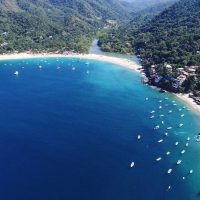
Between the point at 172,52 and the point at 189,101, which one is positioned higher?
the point at 172,52

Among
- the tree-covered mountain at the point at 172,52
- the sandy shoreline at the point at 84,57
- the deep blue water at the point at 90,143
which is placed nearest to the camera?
the deep blue water at the point at 90,143

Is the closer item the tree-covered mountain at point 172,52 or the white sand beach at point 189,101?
the white sand beach at point 189,101

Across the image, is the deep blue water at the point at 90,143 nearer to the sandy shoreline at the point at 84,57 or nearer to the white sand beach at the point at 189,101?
the white sand beach at the point at 189,101

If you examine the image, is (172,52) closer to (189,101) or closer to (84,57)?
(84,57)

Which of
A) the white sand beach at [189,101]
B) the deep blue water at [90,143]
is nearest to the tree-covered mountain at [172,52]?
the white sand beach at [189,101]

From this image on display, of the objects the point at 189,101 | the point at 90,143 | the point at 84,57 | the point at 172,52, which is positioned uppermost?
the point at 172,52

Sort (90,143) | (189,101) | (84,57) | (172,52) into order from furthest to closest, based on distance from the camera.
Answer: (84,57) → (172,52) → (189,101) → (90,143)

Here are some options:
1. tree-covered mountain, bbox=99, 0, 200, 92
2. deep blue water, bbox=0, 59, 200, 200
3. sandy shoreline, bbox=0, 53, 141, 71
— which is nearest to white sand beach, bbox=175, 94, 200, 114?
deep blue water, bbox=0, 59, 200, 200

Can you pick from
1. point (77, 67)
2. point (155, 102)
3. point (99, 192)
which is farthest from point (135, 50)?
point (99, 192)

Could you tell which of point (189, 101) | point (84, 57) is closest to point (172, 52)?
point (84, 57)
